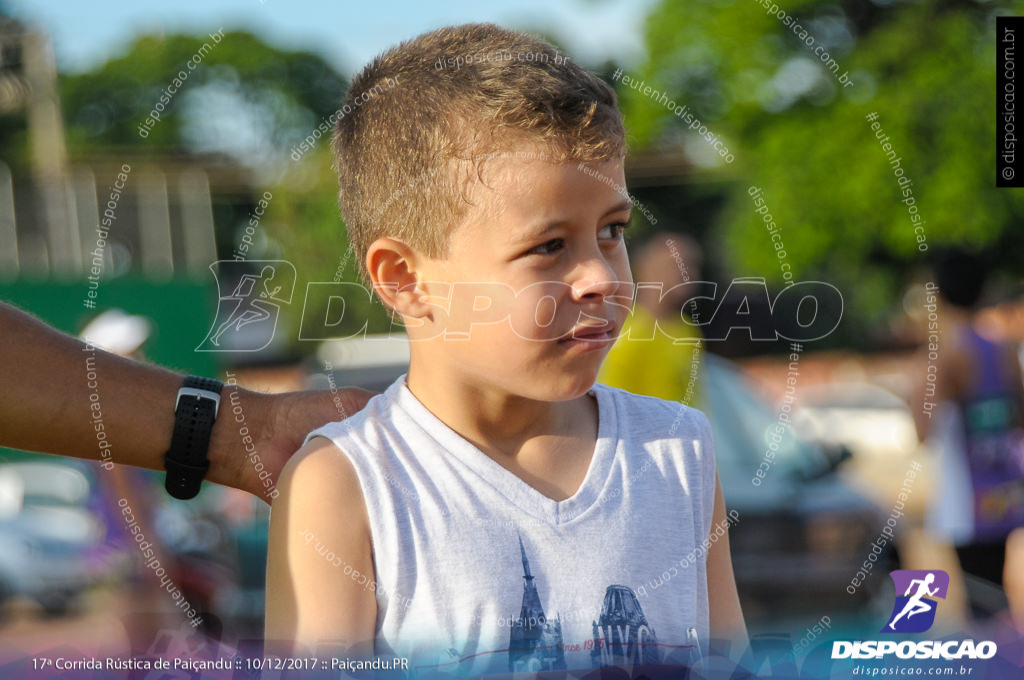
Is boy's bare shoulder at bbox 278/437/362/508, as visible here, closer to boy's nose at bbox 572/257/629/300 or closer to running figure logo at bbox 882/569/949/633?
boy's nose at bbox 572/257/629/300

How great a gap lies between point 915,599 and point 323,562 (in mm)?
1047

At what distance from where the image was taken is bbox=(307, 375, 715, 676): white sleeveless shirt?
1300mm

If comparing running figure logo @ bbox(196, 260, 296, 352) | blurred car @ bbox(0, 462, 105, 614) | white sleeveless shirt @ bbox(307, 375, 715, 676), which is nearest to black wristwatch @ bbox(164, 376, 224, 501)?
running figure logo @ bbox(196, 260, 296, 352)

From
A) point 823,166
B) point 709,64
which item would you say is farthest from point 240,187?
point 823,166

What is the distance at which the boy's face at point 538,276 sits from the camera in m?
1.34

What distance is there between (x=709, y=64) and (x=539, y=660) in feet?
68.3

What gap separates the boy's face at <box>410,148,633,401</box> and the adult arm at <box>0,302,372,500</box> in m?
0.37

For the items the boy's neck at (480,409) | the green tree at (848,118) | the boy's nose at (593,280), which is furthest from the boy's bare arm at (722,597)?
the green tree at (848,118)

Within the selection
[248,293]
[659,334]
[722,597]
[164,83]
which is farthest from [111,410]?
[164,83]

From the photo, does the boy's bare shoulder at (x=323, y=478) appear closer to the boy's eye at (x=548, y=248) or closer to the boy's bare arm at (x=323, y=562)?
the boy's bare arm at (x=323, y=562)

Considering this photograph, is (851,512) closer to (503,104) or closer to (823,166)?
(503,104)

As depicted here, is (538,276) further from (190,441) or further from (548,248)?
(190,441)

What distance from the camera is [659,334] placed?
4.46m

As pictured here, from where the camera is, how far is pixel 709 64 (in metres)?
20.8
